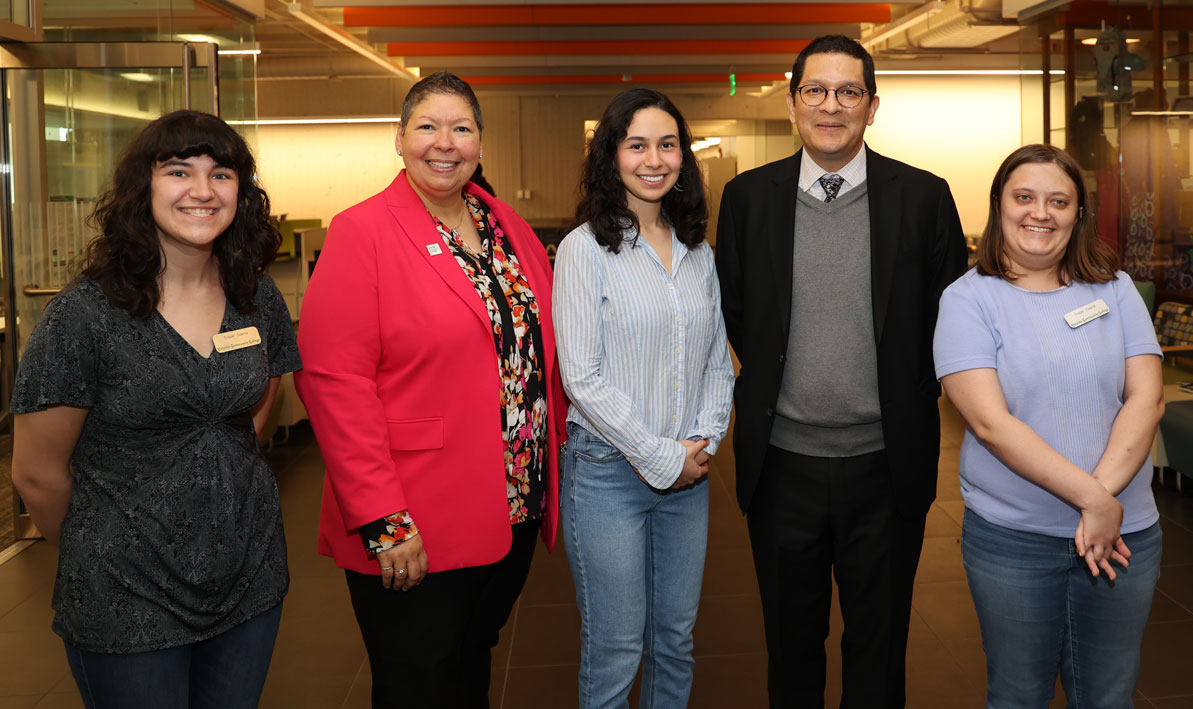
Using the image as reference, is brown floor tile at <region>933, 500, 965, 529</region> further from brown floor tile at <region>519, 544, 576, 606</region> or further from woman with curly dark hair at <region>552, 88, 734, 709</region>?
woman with curly dark hair at <region>552, 88, 734, 709</region>

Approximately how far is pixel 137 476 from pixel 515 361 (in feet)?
2.65

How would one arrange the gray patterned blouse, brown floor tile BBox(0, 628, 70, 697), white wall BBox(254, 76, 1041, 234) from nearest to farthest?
the gray patterned blouse
brown floor tile BBox(0, 628, 70, 697)
white wall BBox(254, 76, 1041, 234)

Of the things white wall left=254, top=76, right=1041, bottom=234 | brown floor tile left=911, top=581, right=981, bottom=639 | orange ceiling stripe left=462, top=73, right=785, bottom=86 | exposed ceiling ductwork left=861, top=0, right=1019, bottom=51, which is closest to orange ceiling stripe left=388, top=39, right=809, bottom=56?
exposed ceiling ductwork left=861, top=0, right=1019, bottom=51

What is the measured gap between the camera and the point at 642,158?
214 centimetres

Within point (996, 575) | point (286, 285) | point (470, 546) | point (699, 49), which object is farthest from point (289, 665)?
point (699, 49)

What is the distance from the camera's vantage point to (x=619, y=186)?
219cm

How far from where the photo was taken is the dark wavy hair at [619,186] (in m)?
2.15

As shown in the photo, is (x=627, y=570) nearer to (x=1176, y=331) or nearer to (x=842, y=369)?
(x=842, y=369)

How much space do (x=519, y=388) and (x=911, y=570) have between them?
108cm

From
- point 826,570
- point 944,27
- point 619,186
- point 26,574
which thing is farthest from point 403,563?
point 944,27

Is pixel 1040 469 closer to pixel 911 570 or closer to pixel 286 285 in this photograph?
pixel 911 570

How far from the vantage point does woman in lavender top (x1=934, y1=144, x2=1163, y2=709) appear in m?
1.95

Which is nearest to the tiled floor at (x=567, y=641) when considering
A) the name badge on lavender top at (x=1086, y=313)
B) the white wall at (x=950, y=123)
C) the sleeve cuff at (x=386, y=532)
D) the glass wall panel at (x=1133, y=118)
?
the sleeve cuff at (x=386, y=532)

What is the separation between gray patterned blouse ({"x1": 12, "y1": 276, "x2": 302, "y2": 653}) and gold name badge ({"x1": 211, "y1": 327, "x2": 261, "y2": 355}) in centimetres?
2
